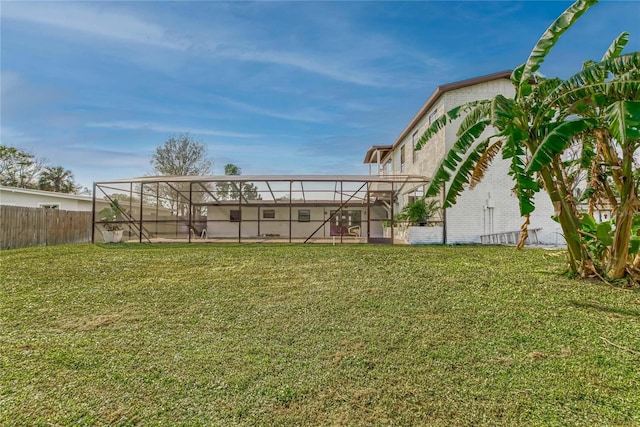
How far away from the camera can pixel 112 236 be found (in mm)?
15258

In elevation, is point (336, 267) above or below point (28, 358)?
above

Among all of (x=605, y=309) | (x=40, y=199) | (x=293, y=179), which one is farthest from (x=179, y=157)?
(x=605, y=309)

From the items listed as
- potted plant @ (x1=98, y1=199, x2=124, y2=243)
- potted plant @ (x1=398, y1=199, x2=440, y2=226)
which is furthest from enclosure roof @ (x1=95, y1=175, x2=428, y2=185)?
potted plant @ (x1=98, y1=199, x2=124, y2=243)

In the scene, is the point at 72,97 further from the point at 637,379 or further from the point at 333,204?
the point at 637,379

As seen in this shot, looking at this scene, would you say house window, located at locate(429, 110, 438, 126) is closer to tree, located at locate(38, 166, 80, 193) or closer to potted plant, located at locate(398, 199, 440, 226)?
potted plant, located at locate(398, 199, 440, 226)

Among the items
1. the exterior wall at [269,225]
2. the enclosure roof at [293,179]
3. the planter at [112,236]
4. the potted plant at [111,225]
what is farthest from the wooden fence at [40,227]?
the exterior wall at [269,225]

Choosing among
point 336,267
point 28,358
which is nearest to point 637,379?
point 336,267

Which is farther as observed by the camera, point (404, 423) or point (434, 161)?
point (434, 161)

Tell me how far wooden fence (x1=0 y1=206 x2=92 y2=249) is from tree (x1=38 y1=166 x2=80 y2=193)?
16.3 meters

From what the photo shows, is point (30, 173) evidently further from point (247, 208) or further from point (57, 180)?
point (247, 208)

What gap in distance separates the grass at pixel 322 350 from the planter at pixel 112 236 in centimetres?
853

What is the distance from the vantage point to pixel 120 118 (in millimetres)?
17031

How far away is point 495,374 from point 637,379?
52.2 inches

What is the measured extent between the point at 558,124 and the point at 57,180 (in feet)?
124
